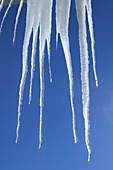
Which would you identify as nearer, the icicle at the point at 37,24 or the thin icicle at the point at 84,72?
the thin icicle at the point at 84,72

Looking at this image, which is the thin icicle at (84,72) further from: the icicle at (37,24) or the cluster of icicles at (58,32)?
the icicle at (37,24)

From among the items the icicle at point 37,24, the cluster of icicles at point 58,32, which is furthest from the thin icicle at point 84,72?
the icicle at point 37,24

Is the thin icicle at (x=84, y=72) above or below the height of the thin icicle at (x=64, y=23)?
below

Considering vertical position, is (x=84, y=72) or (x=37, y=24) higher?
(x=37, y=24)

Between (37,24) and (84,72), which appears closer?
(84,72)

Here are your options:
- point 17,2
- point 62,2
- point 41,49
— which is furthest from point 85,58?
point 17,2

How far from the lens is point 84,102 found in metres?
0.80

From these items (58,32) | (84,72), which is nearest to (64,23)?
(58,32)

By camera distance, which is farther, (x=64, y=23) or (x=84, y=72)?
(x=64, y=23)

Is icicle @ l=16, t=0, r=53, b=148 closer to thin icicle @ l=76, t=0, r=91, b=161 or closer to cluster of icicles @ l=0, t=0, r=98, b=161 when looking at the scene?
cluster of icicles @ l=0, t=0, r=98, b=161

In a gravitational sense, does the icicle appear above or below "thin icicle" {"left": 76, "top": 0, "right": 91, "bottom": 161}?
above

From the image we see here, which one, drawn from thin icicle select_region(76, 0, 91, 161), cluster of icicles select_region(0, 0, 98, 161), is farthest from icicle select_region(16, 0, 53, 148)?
thin icicle select_region(76, 0, 91, 161)

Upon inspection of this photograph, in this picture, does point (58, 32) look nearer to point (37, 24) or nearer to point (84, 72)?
point (37, 24)

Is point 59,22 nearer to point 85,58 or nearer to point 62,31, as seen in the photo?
point 62,31
